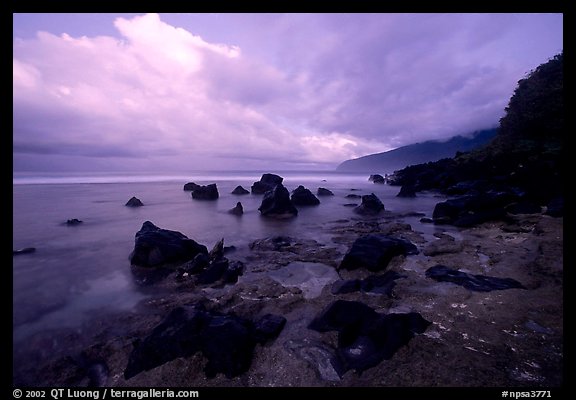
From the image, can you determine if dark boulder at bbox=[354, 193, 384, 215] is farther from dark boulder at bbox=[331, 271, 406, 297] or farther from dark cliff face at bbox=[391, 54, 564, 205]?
dark boulder at bbox=[331, 271, 406, 297]

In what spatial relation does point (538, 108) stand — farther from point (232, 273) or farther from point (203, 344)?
point (203, 344)

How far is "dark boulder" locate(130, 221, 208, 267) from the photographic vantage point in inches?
302

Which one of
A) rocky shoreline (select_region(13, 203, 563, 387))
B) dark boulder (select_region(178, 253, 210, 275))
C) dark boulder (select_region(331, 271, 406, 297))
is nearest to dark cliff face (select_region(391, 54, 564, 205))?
rocky shoreline (select_region(13, 203, 563, 387))

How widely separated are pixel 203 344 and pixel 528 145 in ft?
87.9

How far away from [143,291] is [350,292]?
16.5 ft

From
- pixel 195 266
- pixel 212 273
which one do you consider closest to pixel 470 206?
pixel 212 273

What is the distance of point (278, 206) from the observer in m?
16.8

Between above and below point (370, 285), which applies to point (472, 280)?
above

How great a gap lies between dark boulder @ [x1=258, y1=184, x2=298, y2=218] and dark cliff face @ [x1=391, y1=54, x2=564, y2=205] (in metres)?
12.6

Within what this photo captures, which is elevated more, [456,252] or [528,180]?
[528,180]
